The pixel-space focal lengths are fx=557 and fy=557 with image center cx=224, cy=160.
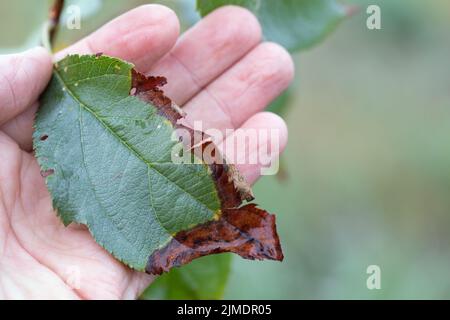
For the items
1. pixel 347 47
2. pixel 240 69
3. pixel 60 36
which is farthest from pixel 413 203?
pixel 60 36

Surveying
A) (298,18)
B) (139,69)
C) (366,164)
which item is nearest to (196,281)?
(139,69)

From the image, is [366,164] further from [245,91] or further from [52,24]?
[52,24]

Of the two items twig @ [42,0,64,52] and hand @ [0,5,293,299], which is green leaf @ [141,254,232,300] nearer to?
hand @ [0,5,293,299]

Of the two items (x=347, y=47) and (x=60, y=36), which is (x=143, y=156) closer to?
(x=60, y=36)

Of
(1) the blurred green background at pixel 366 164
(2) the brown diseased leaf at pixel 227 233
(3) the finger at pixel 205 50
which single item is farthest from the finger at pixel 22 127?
(1) the blurred green background at pixel 366 164

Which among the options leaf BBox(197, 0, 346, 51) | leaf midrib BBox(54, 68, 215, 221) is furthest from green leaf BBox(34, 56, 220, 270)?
leaf BBox(197, 0, 346, 51)

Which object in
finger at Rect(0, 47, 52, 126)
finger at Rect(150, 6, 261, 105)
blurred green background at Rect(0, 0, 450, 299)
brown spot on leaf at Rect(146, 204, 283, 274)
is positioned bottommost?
blurred green background at Rect(0, 0, 450, 299)

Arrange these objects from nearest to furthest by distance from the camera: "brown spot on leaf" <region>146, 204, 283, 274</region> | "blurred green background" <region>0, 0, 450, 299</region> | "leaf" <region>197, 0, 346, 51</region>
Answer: "brown spot on leaf" <region>146, 204, 283, 274</region>, "leaf" <region>197, 0, 346, 51</region>, "blurred green background" <region>0, 0, 450, 299</region>

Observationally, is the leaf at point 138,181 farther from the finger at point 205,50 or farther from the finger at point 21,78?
the finger at point 205,50
